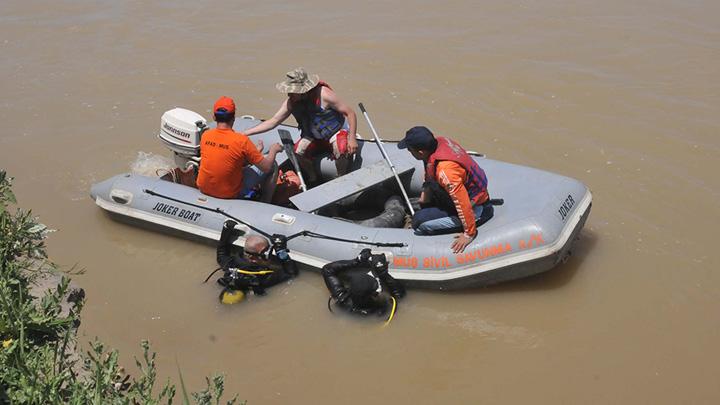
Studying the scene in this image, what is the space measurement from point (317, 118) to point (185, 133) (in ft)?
3.75

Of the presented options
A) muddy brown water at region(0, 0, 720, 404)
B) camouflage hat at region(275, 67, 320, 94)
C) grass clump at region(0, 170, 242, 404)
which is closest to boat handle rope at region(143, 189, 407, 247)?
muddy brown water at region(0, 0, 720, 404)

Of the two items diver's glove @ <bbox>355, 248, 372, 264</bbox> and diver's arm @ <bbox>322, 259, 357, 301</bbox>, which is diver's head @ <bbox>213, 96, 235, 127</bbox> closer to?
diver's arm @ <bbox>322, 259, 357, 301</bbox>

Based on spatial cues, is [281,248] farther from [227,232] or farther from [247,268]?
[227,232]

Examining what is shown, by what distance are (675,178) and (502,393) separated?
324 cm

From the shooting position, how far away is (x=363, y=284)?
4.82 metres

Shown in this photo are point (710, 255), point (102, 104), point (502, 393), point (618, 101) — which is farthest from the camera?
point (102, 104)

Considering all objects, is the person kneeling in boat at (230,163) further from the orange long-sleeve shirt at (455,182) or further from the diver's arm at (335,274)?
the orange long-sleeve shirt at (455,182)

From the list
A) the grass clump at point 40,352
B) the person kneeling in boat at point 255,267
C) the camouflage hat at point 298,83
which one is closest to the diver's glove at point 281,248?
the person kneeling in boat at point 255,267

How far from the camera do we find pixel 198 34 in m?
10.4

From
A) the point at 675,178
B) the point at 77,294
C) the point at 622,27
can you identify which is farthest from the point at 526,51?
the point at 77,294

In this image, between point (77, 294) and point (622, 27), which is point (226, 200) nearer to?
point (77, 294)

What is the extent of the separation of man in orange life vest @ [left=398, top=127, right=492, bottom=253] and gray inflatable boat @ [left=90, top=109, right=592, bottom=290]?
0.30 feet

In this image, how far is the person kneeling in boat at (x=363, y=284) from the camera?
4.86 meters

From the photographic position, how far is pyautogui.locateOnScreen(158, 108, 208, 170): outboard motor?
19.9 feet
